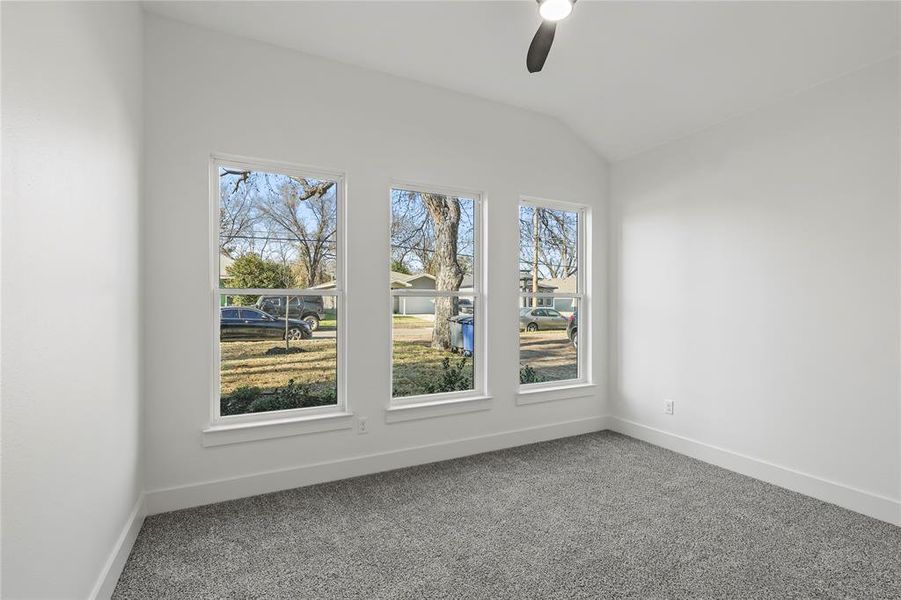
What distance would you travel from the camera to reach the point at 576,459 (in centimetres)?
368

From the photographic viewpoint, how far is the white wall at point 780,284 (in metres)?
2.75

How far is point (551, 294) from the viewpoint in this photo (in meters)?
4.33

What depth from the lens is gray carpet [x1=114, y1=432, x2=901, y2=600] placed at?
207 centimetres

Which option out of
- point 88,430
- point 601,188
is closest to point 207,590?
point 88,430

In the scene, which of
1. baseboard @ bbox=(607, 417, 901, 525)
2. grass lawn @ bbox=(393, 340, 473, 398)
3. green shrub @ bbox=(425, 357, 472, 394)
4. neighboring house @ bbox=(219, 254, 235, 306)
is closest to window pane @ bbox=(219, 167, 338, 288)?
neighboring house @ bbox=(219, 254, 235, 306)

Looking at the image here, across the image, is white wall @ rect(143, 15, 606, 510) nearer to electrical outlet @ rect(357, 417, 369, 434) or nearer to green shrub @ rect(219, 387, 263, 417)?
electrical outlet @ rect(357, 417, 369, 434)

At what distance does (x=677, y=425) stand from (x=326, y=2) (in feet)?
13.2

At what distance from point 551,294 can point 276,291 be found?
2430 mm

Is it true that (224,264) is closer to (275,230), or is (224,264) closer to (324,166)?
(275,230)

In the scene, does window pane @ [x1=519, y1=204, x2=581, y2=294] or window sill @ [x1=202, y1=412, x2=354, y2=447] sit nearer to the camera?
window sill @ [x1=202, y1=412, x2=354, y2=447]

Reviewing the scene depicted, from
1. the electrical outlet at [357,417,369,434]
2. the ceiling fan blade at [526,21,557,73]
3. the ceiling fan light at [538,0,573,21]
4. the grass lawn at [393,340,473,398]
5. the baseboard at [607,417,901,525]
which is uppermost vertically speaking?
the ceiling fan light at [538,0,573,21]

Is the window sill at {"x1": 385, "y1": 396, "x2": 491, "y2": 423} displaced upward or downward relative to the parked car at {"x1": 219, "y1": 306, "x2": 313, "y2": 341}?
downward

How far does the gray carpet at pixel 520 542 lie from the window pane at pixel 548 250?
173cm

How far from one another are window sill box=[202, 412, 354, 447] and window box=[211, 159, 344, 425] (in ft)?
0.26
